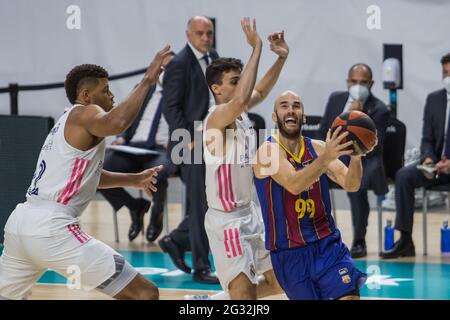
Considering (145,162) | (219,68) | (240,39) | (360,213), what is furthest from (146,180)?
(240,39)

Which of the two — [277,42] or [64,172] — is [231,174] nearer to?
[277,42]

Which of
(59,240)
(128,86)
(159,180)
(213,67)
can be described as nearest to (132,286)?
(59,240)

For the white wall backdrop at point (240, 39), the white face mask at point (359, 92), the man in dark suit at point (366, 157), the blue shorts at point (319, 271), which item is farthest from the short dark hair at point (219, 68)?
the white wall backdrop at point (240, 39)

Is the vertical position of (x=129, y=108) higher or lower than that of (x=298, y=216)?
higher

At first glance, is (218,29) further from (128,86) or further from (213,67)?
(213,67)

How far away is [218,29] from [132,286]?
20.6 feet

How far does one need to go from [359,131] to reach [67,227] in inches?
64.9

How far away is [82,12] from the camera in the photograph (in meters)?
11.5

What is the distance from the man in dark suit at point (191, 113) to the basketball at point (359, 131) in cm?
272

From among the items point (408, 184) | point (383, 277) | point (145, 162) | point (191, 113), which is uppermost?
point (191, 113)

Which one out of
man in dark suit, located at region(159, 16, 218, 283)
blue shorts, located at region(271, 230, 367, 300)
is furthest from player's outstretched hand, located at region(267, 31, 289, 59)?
man in dark suit, located at region(159, 16, 218, 283)

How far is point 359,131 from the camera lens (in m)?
5.53

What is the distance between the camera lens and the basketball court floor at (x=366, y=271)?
7.72 m

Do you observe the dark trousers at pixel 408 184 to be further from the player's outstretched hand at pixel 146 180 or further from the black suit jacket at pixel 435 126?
the player's outstretched hand at pixel 146 180
